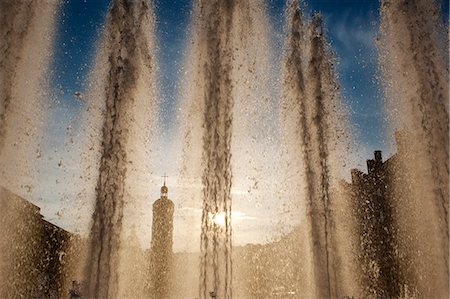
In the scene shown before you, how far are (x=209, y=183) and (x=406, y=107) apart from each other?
755 centimetres

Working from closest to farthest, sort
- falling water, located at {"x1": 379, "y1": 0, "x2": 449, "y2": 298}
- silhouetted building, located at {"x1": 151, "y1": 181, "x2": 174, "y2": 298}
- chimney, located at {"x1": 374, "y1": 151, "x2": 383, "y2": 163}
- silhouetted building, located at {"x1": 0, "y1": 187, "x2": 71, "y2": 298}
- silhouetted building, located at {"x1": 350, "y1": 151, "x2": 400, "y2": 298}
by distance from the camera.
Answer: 1. falling water, located at {"x1": 379, "y1": 0, "x2": 449, "y2": 298}
2. silhouetted building, located at {"x1": 350, "y1": 151, "x2": 400, "y2": 298}
3. chimney, located at {"x1": 374, "y1": 151, "x2": 383, "y2": 163}
4. silhouetted building, located at {"x1": 0, "y1": 187, "x2": 71, "y2": 298}
5. silhouetted building, located at {"x1": 151, "y1": 181, "x2": 174, "y2": 298}

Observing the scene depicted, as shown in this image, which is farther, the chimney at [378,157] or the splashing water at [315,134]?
the chimney at [378,157]

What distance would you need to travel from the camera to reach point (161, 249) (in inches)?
2076

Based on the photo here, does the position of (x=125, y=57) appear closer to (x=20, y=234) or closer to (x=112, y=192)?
(x=112, y=192)

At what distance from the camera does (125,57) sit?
663 inches

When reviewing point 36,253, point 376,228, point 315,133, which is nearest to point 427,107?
point 315,133

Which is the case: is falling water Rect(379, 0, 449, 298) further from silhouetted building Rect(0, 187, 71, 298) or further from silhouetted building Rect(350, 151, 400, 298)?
silhouetted building Rect(0, 187, 71, 298)

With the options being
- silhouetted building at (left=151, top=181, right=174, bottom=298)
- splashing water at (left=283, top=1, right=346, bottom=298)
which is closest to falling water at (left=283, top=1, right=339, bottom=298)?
splashing water at (left=283, top=1, right=346, bottom=298)

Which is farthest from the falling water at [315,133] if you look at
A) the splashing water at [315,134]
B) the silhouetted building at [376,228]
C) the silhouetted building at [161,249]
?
the silhouetted building at [161,249]

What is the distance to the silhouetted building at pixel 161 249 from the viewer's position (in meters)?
51.8

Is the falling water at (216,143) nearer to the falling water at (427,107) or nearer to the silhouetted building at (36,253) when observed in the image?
the falling water at (427,107)

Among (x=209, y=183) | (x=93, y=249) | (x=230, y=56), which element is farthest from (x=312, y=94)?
(x=93, y=249)

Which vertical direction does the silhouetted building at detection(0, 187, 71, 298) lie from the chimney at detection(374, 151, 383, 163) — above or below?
below

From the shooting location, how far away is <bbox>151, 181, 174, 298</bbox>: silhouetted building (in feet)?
170
